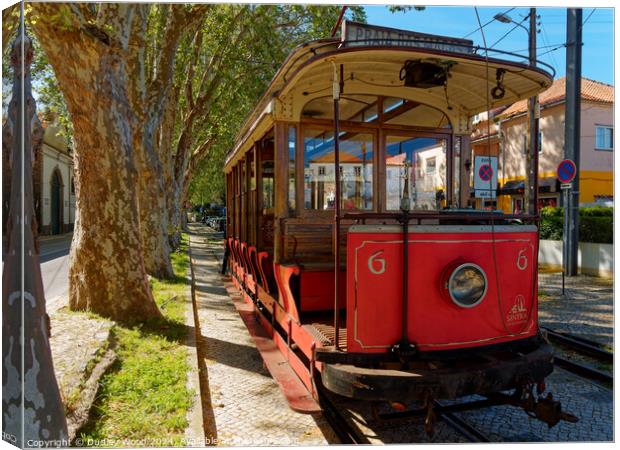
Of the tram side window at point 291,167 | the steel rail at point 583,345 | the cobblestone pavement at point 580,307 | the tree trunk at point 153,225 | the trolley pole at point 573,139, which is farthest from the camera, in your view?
the trolley pole at point 573,139

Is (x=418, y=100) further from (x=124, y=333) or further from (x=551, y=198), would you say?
(x=551, y=198)

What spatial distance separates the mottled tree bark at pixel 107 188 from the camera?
6.18 meters

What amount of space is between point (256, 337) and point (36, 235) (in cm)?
357

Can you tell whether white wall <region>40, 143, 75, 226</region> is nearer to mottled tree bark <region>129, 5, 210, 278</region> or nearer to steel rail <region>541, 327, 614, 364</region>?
Result: mottled tree bark <region>129, 5, 210, 278</region>

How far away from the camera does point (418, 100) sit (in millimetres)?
4945

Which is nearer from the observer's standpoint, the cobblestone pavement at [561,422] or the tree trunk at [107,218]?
the cobblestone pavement at [561,422]

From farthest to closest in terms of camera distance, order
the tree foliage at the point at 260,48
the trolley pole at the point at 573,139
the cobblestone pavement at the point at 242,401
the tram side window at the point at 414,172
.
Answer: the tree foliage at the point at 260,48 → the trolley pole at the point at 573,139 → the tram side window at the point at 414,172 → the cobblestone pavement at the point at 242,401

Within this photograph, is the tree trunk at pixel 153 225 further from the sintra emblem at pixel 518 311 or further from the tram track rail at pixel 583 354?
the sintra emblem at pixel 518 311

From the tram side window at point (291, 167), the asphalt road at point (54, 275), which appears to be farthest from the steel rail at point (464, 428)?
the asphalt road at point (54, 275)

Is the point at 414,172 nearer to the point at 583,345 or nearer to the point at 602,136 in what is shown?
the point at 583,345

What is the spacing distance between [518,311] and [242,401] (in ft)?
8.54

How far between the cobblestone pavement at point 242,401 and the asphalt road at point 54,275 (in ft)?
8.27

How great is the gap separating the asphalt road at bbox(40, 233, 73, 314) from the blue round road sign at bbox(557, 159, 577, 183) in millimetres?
8925

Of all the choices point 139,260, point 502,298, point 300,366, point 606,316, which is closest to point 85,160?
point 139,260
